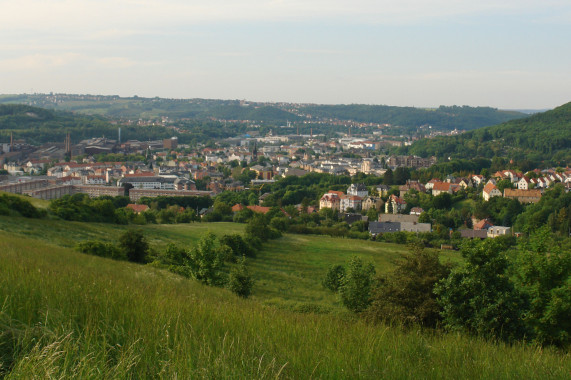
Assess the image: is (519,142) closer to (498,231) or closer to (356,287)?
(498,231)

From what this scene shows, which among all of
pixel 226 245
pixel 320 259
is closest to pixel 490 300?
pixel 226 245

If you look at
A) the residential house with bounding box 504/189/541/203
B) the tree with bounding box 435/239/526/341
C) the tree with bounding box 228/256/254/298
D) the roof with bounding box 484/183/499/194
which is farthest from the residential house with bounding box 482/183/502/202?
the tree with bounding box 435/239/526/341

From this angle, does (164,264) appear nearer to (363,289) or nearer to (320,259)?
(363,289)

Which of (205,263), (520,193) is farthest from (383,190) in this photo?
(205,263)

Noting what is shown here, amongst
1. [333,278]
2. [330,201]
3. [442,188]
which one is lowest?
[330,201]

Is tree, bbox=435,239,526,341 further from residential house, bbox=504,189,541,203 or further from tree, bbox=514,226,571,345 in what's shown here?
residential house, bbox=504,189,541,203

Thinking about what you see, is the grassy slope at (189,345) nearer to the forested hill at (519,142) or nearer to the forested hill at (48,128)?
the forested hill at (519,142)

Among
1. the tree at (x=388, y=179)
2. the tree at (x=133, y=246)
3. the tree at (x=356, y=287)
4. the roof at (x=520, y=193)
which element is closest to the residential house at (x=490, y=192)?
Answer: the roof at (x=520, y=193)
